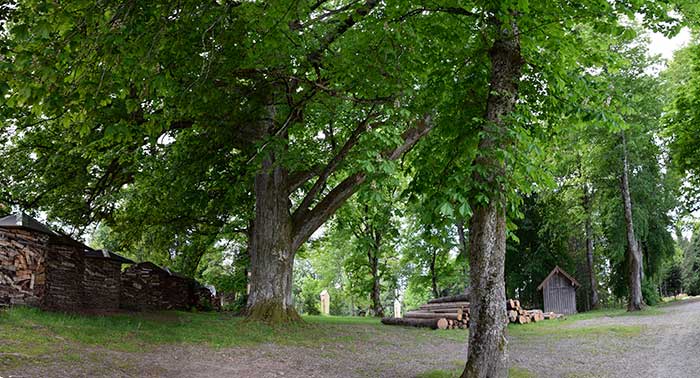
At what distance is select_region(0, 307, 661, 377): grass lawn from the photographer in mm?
7134

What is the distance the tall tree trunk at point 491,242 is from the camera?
665cm

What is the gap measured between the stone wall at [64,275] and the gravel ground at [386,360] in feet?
11.4

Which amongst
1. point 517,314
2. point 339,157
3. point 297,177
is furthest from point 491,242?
point 517,314

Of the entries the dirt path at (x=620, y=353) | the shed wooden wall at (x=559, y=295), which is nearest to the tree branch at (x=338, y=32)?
the dirt path at (x=620, y=353)

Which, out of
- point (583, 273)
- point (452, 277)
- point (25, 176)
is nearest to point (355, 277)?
point (452, 277)

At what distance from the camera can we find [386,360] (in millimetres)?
9711

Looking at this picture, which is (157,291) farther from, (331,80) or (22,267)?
(331,80)

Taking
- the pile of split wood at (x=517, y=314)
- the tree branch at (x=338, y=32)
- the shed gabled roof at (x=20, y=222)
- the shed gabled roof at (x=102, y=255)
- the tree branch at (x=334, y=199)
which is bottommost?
the pile of split wood at (x=517, y=314)

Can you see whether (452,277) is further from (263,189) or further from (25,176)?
(25,176)

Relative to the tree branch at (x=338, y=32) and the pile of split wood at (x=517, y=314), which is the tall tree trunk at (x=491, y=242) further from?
the pile of split wood at (x=517, y=314)

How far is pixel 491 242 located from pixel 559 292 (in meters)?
23.9

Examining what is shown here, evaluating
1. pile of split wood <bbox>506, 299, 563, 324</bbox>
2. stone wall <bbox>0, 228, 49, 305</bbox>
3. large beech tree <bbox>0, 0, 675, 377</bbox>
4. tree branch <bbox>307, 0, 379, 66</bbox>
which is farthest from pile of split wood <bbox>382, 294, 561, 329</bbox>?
stone wall <bbox>0, 228, 49, 305</bbox>

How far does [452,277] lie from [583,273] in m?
8.31

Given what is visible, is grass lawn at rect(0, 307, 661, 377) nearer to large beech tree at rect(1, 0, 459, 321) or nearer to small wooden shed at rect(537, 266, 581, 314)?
large beech tree at rect(1, 0, 459, 321)
